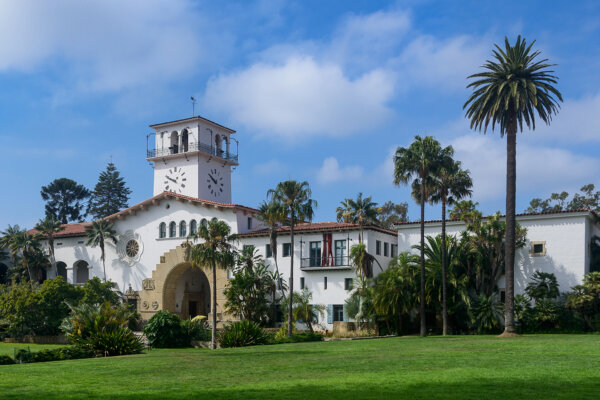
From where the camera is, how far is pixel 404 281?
43.3m

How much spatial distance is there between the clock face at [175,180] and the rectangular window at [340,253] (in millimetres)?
21565

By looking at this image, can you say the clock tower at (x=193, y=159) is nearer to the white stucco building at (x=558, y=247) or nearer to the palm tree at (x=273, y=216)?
the palm tree at (x=273, y=216)

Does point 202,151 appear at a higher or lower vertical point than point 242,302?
higher

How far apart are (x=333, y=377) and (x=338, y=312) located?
1268 inches

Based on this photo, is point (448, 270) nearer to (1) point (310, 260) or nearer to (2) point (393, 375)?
(1) point (310, 260)

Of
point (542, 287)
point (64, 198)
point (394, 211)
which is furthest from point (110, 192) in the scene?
point (542, 287)

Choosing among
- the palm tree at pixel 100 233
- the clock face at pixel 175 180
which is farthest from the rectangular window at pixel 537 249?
the palm tree at pixel 100 233

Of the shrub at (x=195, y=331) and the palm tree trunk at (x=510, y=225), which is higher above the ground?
the palm tree trunk at (x=510, y=225)

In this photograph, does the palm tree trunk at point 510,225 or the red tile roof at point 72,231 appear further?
the red tile roof at point 72,231

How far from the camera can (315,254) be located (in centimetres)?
5041

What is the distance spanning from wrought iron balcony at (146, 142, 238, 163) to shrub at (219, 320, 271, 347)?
31406 millimetres

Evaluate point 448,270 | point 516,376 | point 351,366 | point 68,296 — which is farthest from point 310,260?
point 516,376

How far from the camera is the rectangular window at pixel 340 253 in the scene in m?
49.2

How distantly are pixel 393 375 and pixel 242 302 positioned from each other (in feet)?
106
